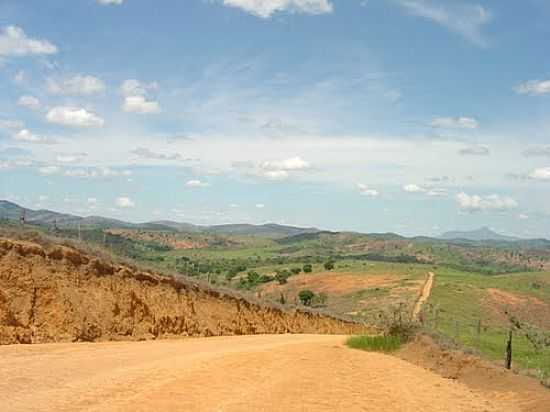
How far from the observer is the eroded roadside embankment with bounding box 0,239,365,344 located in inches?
897

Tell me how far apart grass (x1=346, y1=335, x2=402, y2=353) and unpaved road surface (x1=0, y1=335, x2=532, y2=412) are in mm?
2599

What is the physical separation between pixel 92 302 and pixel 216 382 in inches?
444

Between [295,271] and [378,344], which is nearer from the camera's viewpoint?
[378,344]

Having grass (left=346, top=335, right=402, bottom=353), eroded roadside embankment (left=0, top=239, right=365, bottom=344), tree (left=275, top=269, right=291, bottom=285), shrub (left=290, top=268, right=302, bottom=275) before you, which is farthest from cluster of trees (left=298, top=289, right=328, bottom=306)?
grass (left=346, top=335, right=402, bottom=353)

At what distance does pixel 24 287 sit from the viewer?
23.5m

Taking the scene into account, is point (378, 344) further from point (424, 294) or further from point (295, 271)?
point (295, 271)

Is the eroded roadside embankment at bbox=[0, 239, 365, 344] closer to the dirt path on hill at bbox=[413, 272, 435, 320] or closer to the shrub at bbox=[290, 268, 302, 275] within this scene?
the dirt path on hill at bbox=[413, 272, 435, 320]

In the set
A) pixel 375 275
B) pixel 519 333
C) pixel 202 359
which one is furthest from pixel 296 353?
pixel 375 275

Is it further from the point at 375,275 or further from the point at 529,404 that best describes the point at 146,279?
the point at 375,275

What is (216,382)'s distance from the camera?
51.9ft

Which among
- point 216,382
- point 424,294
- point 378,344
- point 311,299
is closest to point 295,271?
point 311,299

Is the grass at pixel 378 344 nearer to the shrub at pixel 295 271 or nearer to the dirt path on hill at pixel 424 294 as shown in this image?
the dirt path on hill at pixel 424 294

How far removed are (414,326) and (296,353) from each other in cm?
667

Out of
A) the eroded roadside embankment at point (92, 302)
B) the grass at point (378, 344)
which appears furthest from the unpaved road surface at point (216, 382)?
the grass at point (378, 344)
